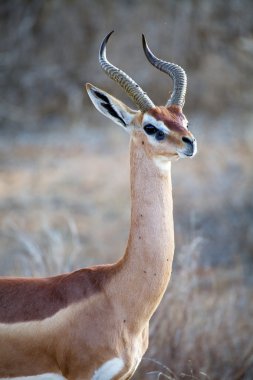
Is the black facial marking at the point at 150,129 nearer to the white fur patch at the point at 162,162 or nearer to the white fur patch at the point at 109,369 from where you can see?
the white fur patch at the point at 162,162

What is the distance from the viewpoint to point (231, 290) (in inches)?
433

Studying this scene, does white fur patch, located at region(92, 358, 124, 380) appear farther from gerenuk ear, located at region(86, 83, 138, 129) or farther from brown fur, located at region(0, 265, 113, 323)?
gerenuk ear, located at region(86, 83, 138, 129)

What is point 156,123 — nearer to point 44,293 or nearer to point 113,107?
point 113,107

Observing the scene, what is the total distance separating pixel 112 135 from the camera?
1538cm

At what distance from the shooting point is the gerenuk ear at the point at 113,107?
5570 millimetres

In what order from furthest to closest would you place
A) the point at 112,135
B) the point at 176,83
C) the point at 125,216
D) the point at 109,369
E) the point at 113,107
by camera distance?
the point at 112,135 < the point at 125,216 < the point at 176,83 < the point at 113,107 < the point at 109,369

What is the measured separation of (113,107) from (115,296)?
1.19m

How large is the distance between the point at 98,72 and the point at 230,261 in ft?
19.2

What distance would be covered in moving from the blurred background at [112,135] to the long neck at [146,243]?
3.63 m

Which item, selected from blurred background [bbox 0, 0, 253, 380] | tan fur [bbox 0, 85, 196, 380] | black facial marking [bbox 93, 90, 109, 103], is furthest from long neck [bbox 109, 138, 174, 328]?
blurred background [bbox 0, 0, 253, 380]

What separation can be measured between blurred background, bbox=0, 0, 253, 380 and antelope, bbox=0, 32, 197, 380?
3594 millimetres

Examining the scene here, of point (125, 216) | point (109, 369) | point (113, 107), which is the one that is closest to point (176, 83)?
point (113, 107)

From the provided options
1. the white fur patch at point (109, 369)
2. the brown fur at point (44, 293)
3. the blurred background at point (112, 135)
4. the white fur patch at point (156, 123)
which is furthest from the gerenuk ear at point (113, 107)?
the blurred background at point (112, 135)

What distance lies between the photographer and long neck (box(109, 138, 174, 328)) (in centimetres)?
536
